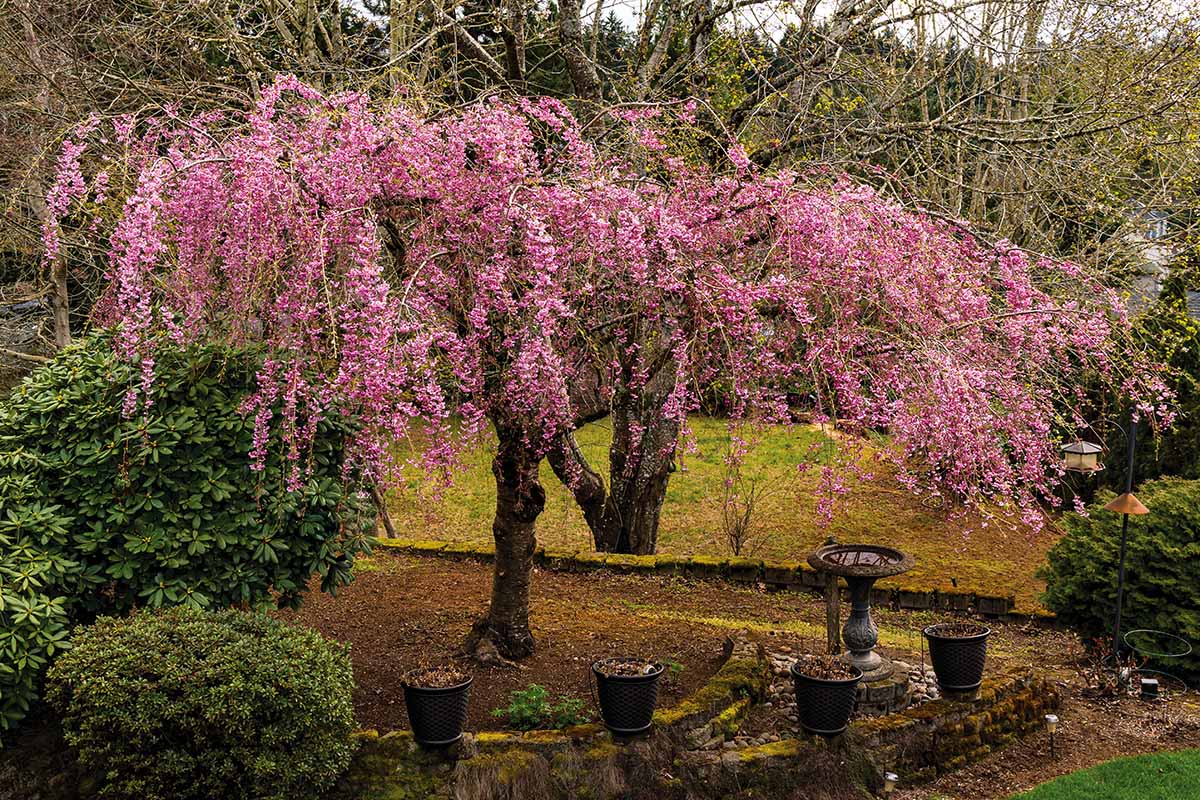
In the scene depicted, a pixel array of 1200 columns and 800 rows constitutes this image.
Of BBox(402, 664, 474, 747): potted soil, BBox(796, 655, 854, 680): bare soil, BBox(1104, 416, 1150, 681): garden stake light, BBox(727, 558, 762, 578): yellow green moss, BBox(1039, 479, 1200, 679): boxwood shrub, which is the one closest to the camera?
BBox(402, 664, 474, 747): potted soil

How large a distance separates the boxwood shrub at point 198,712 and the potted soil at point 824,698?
2378mm

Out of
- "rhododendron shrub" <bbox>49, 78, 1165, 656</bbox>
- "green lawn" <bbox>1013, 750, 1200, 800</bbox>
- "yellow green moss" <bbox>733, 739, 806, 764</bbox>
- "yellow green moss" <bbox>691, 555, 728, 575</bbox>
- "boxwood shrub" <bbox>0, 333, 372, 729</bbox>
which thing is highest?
"rhododendron shrub" <bbox>49, 78, 1165, 656</bbox>

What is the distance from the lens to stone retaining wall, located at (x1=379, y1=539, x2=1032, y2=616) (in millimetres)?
8195

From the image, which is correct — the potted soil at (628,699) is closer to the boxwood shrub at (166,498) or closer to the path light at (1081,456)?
the boxwood shrub at (166,498)

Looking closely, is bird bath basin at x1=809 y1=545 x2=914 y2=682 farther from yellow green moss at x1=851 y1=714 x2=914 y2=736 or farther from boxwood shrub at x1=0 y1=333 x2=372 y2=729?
boxwood shrub at x1=0 y1=333 x2=372 y2=729

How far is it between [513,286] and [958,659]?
3312 millimetres

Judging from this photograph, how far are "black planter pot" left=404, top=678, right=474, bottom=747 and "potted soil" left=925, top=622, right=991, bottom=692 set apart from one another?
8.95 feet

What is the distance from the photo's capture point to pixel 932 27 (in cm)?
1005

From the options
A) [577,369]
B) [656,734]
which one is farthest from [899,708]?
[577,369]

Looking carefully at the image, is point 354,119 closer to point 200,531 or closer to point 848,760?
point 200,531

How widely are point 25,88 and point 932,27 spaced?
8589mm

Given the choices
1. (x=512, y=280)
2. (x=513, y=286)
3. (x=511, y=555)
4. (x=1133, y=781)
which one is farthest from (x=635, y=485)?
(x=1133, y=781)

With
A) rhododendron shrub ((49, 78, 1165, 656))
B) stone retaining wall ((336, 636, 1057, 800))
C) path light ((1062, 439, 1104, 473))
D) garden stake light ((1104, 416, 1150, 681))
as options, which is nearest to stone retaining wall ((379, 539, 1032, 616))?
garden stake light ((1104, 416, 1150, 681))

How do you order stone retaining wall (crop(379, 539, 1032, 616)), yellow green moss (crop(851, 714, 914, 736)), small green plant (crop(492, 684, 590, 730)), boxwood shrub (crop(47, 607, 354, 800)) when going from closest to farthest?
boxwood shrub (crop(47, 607, 354, 800)), small green plant (crop(492, 684, 590, 730)), yellow green moss (crop(851, 714, 914, 736)), stone retaining wall (crop(379, 539, 1032, 616))
